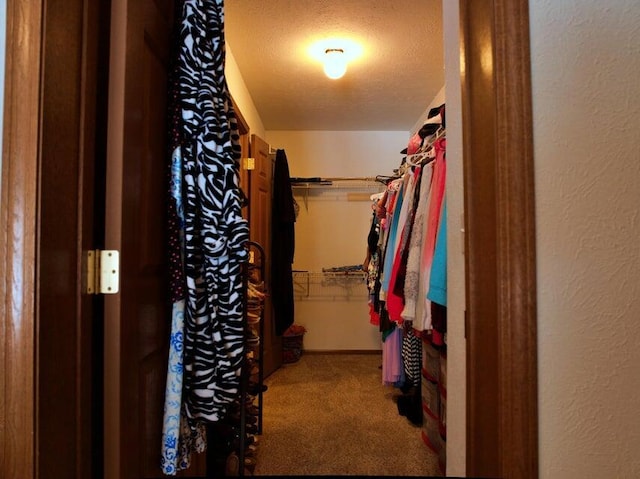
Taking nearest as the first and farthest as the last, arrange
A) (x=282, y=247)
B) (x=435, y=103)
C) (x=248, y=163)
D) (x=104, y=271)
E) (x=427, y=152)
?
(x=104, y=271) < (x=427, y=152) < (x=248, y=163) < (x=435, y=103) < (x=282, y=247)

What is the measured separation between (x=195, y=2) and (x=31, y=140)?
0.70 meters

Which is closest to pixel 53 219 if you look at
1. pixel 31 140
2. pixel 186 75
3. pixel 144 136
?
pixel 31 140

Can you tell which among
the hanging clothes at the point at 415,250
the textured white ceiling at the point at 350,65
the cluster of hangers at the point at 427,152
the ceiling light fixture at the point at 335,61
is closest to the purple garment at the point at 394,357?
the hanging clothes at the point at 415,250

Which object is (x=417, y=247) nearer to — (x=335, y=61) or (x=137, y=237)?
(x=137, y=237)

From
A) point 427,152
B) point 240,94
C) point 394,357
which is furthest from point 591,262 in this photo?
point 240,94

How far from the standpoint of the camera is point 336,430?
1.99 m

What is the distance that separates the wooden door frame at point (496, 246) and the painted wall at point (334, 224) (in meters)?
2.95

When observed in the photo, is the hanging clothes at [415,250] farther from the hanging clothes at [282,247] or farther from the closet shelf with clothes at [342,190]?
the closet shelf with clothes at [342,190]

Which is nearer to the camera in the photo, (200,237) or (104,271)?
(104,271)

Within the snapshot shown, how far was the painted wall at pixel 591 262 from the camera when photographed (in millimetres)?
549

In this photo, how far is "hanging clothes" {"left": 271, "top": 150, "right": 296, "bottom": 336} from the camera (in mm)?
2893

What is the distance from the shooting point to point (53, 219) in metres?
0.57

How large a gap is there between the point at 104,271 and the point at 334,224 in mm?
2947

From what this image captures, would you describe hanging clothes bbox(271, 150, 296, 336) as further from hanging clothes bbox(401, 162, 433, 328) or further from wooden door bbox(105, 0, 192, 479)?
wooden door bbox(105, 0, 192, 479)
